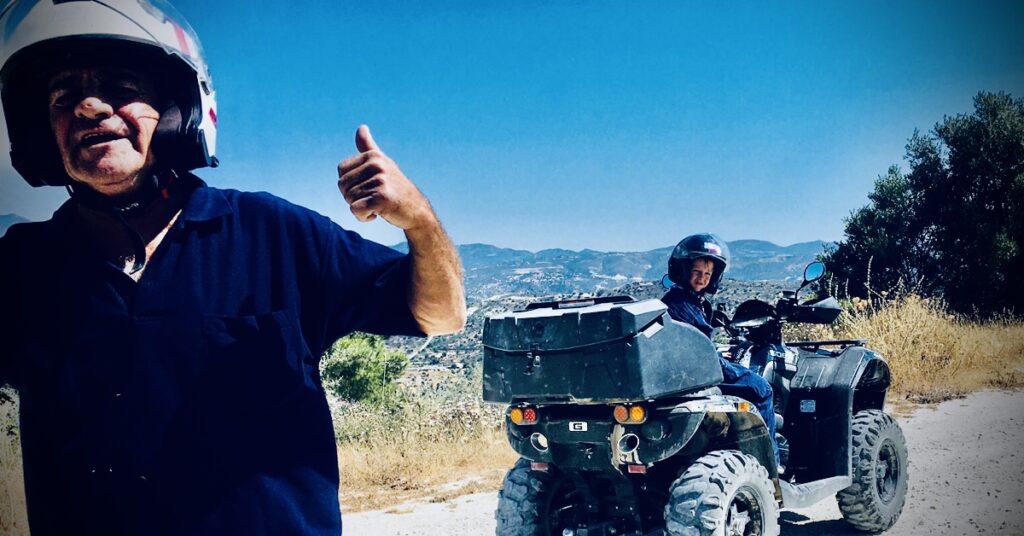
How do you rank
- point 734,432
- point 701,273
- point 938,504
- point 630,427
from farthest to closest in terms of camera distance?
1. point 938,504
2. point 701,273
3. point 734,432
4. point 630,427

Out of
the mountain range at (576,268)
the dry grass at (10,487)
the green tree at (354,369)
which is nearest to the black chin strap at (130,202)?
the dry grass at (10,487)

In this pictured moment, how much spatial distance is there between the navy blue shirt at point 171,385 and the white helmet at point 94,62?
245mm

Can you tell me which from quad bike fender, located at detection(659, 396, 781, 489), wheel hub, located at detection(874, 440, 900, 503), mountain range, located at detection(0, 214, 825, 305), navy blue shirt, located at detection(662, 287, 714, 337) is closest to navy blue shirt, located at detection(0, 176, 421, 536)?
quad bike fender, located at detection(659, 396, 781, 489)

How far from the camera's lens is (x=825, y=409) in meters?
5.17

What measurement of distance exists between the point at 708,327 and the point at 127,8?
11.0ft

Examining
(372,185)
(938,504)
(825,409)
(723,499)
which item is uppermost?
(372,185)

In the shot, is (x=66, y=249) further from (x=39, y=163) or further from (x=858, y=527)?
(x=858, y=527)

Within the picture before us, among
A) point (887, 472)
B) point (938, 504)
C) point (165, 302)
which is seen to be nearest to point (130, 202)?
point (165, 302)

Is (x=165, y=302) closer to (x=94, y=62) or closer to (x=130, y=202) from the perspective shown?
(x=130, y=202)

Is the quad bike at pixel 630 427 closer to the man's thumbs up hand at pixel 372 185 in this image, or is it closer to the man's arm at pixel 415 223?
the man's arm at pixel 415 223

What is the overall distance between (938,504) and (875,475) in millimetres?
1022

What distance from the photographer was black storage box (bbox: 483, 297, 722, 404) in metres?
3.64

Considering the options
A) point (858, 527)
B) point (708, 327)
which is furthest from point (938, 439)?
point (708, 327)

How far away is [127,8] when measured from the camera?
6.42ft
